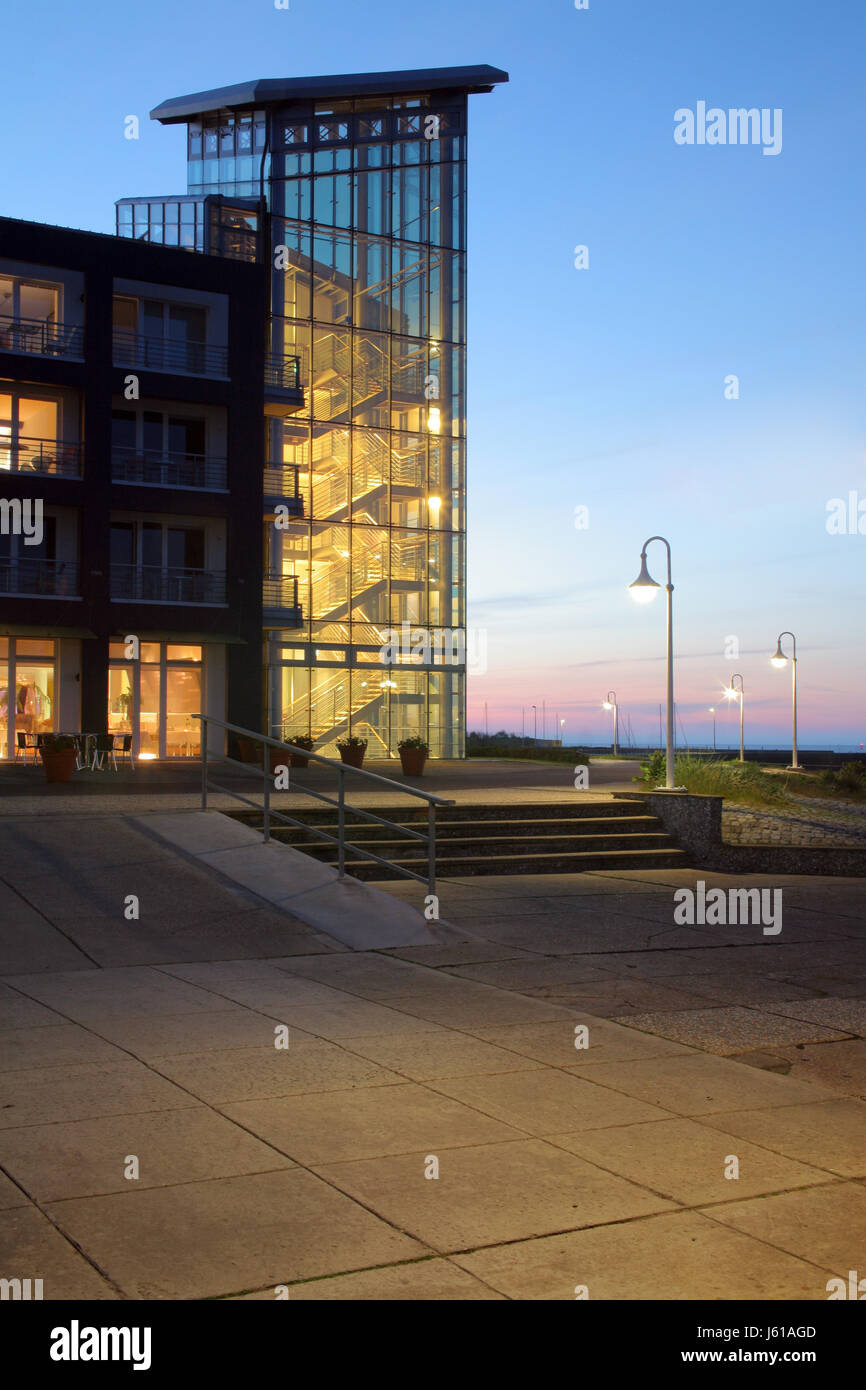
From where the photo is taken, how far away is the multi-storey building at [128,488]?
32.2m

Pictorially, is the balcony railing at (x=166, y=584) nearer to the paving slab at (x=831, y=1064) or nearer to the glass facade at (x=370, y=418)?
the glass facade at (x=370, y=418)

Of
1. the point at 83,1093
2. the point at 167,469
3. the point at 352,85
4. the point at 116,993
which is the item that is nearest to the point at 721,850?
the point at 116,993

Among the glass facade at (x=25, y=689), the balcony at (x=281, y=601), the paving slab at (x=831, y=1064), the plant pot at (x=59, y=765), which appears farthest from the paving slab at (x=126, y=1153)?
the balcony at (x=281, y=601)

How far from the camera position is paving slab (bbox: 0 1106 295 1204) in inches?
162

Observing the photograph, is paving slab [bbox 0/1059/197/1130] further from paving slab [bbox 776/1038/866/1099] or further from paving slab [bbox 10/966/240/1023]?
paving slab [bbox 776/1038/866/1099]

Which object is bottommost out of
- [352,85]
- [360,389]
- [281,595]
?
[281,595]

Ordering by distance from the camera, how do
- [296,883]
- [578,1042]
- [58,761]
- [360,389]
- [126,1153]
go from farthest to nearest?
[360,389]
[58,761]
[296,883]
[578,1042]
[126,1153]

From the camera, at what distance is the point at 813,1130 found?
16.1 feet

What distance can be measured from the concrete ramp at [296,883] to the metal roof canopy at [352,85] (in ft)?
115

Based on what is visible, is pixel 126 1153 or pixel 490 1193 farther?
pixel 126 1153

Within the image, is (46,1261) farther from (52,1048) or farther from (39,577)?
(39,577)

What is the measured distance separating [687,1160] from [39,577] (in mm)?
30499
